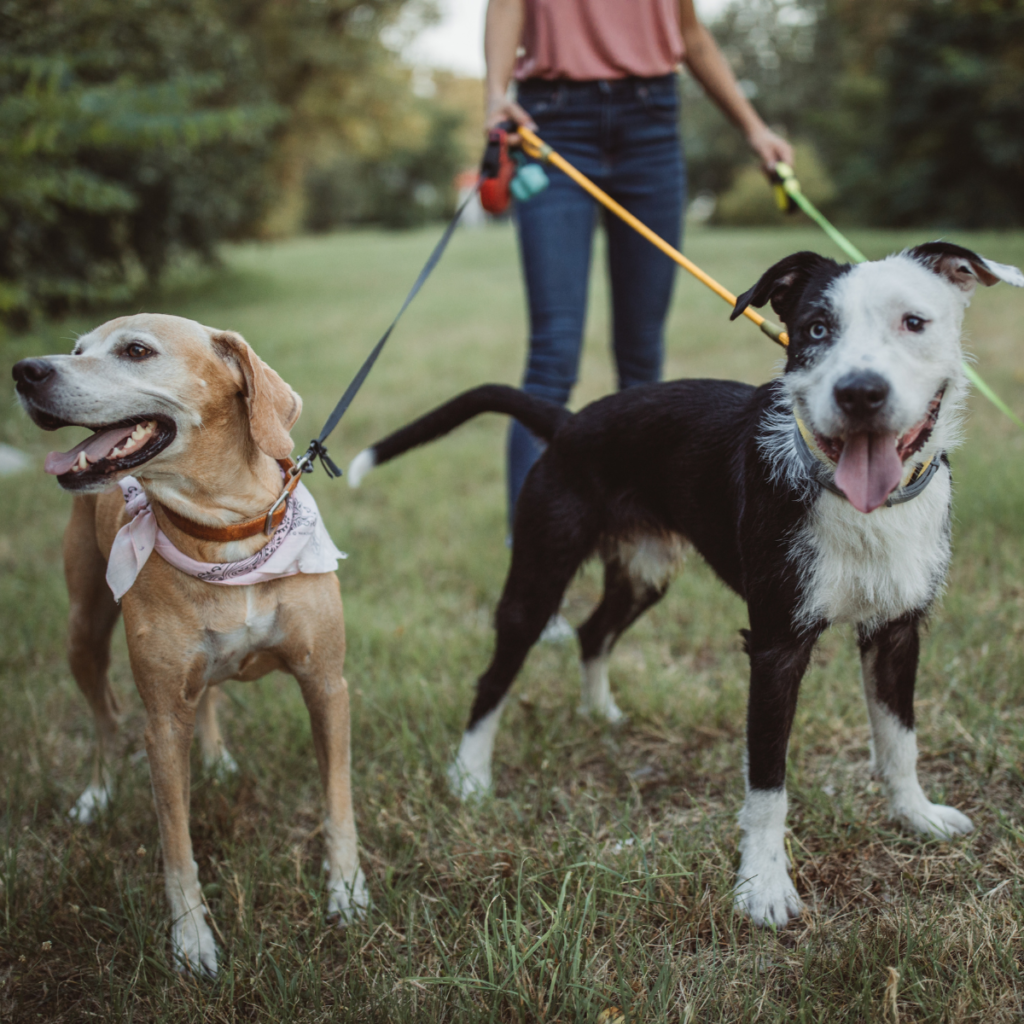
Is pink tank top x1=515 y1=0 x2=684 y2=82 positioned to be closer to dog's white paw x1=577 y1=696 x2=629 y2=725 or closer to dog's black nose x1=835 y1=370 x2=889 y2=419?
dog's black nose x1=835 y1=370 x2=889 y2=419

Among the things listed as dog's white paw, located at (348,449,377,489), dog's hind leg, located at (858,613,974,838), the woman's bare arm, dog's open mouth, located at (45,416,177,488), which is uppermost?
the woman's bare arm

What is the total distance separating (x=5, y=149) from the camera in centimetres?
591

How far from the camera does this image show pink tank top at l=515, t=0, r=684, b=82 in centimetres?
328

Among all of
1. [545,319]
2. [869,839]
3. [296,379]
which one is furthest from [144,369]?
[296,379]

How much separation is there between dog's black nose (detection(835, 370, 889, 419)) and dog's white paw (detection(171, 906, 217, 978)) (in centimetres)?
192

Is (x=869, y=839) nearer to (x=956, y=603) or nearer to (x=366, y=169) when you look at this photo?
(x=956, y=603)

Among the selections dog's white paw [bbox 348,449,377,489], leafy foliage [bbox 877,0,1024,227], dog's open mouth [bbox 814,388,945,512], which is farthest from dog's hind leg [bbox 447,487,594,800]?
leafy foliage [bbox 877,0,1024,227]

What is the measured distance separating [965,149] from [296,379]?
64.8ft

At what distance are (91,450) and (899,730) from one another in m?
2.12

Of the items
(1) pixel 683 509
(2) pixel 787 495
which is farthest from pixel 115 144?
(2) pixel 787 495

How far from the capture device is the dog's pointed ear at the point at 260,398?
208 centimetres

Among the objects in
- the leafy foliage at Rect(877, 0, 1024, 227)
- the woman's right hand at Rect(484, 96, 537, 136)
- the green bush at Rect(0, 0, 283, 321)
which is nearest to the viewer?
the woman's right hand at Rect(484, 96, 537, 136)

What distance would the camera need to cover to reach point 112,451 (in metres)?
1.99

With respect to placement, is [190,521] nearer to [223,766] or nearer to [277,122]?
[223,766]
